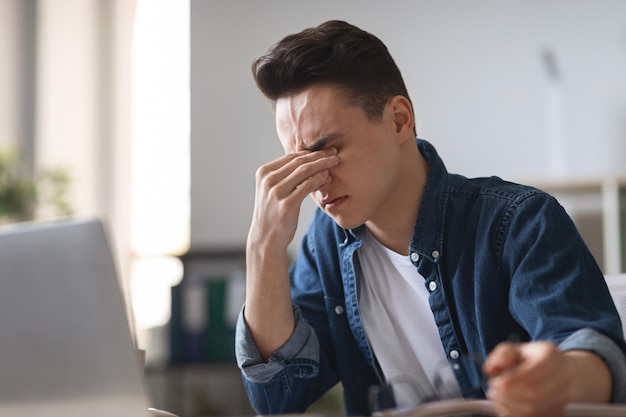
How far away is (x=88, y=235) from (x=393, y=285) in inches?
30.6

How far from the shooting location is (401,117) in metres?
1.52

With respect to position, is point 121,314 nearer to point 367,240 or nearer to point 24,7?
point 367,240

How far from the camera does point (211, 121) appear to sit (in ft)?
12.4

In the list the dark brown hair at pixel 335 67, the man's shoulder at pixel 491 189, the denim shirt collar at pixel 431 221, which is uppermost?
the dark brown hair at pixel 335 67

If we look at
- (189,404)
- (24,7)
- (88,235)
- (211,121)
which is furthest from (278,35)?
(88,235)

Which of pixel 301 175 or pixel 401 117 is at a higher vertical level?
pixel 401 117

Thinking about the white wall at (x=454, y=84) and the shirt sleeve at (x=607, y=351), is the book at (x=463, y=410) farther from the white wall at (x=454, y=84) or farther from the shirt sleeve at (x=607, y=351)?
the white wall at (x=454, y=84)

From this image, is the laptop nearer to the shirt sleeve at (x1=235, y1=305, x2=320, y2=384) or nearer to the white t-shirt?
the shirt sleeve at (x1=235, y1=305, x2=320, y2=384)

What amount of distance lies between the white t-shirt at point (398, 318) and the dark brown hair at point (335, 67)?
0.28 meters

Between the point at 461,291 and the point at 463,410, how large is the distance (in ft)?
1.85

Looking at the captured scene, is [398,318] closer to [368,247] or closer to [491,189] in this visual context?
[368,247]

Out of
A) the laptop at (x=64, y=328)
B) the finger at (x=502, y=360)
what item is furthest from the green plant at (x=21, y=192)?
the finger at (x=502, y=360)

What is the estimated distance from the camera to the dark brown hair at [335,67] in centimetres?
144

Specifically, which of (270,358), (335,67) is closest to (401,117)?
(335,67)
